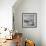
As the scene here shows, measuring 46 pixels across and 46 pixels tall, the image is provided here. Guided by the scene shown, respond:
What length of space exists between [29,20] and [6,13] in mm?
1479

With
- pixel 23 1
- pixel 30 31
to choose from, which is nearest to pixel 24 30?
pixel 30 31

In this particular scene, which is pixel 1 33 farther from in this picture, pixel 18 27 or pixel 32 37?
pixel 32 37

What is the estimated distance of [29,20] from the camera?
5.68 metres

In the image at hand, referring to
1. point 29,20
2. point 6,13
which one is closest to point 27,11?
point 29,20

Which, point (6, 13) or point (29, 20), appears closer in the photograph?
point (6, 13)

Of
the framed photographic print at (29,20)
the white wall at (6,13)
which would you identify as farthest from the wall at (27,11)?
the white wall at (6,13)

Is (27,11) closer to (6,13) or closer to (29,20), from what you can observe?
(29,20)

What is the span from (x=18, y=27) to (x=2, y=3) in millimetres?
1657

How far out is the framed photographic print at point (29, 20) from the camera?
5664mm

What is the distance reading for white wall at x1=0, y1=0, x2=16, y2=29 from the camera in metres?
4.53

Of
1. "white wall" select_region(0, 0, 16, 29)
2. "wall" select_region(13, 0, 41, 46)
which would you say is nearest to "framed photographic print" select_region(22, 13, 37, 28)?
"wall" select_region(13, 0, 41, 46)

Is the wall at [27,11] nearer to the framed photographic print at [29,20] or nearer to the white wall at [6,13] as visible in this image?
the framed photographic print at [29,20]

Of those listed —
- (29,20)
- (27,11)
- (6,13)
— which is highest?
(27,11)

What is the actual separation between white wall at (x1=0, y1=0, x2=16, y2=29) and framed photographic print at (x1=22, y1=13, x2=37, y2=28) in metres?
1.19
